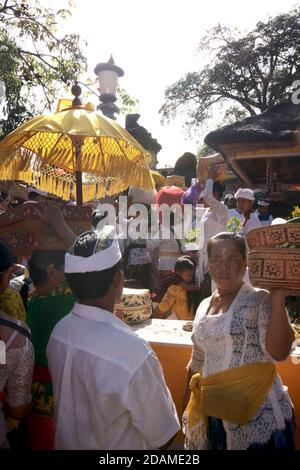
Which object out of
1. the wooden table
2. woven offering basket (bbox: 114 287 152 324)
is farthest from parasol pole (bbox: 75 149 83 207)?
the wooden table

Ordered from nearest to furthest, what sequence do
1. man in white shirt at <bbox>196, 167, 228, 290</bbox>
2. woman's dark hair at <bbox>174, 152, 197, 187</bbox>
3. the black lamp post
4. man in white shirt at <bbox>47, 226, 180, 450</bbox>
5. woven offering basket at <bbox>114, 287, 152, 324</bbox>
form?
man in white shirt at <bbox>47, 226, 180, 450</bbox>, woven offering basket at <bbox>114, 287, 152, 324</bbox>, man in white shirt at <bbox>196, 167, 228, 290</bbox>, the black lamp post, woman's dark hair at <bbox>174, 152, 197, 187</bbox>

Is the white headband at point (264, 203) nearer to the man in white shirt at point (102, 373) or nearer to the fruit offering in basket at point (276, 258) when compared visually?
the fruit offering in basket at point (276, 258)

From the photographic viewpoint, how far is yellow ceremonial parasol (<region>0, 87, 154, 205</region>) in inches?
120

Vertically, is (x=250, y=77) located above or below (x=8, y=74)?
above

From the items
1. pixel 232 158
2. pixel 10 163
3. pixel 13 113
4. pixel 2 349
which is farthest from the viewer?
pixel 13 113

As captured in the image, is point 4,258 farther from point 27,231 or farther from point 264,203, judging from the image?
point 264,203

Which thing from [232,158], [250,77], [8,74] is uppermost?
[250,77]

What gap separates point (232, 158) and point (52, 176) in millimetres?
Answer: 4271

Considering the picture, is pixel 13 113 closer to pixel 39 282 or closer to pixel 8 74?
pixel 8 74

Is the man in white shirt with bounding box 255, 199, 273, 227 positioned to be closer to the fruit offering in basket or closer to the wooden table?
the wooden table

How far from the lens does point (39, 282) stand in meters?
2.33

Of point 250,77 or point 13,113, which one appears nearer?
point 13,113

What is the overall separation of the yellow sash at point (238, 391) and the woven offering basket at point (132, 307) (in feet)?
5.15

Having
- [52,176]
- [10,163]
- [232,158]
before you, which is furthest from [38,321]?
[232,158]
